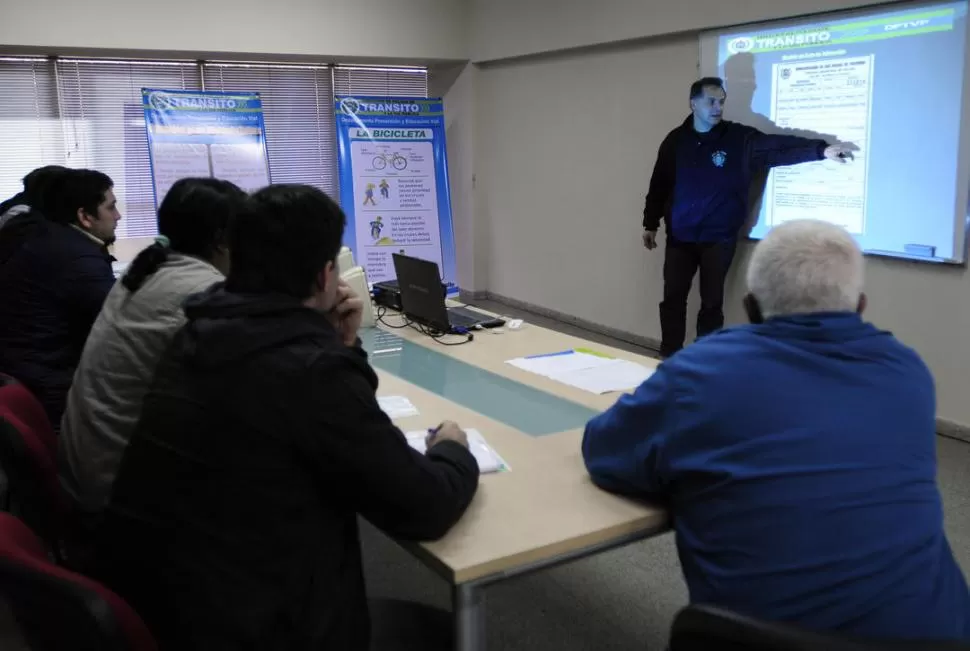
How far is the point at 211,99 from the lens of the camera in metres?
5.78

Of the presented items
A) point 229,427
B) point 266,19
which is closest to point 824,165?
point 229,427

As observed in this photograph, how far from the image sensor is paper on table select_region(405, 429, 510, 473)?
1.67 m

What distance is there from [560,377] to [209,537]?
1228mm

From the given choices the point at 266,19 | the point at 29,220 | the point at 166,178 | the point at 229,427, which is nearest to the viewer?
the point at 229,427

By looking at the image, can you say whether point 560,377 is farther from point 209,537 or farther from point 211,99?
point 211,99

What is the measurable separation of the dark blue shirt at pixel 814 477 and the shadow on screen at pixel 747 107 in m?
3.19

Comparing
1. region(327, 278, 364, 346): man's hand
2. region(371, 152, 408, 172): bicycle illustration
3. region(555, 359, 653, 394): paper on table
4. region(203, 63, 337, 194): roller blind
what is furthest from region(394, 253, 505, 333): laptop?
region(203, 63, 337, 194): roller blind

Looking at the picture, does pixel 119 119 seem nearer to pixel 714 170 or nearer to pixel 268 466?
pixel 714 170

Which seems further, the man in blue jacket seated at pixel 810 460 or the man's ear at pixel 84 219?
the man's ear at pixel 84 219

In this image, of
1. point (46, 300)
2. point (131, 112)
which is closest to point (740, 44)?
point (46, 300)

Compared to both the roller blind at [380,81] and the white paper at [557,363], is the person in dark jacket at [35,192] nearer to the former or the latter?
the white paper at [557,363]

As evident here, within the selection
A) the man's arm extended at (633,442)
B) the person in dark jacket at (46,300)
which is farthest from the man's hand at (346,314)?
the person in dark jacket at (46,300)

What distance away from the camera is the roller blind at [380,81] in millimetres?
6905

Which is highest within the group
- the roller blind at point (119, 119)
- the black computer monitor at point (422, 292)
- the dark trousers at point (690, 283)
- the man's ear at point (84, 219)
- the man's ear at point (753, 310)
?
the roller blind at point (119, 119)
